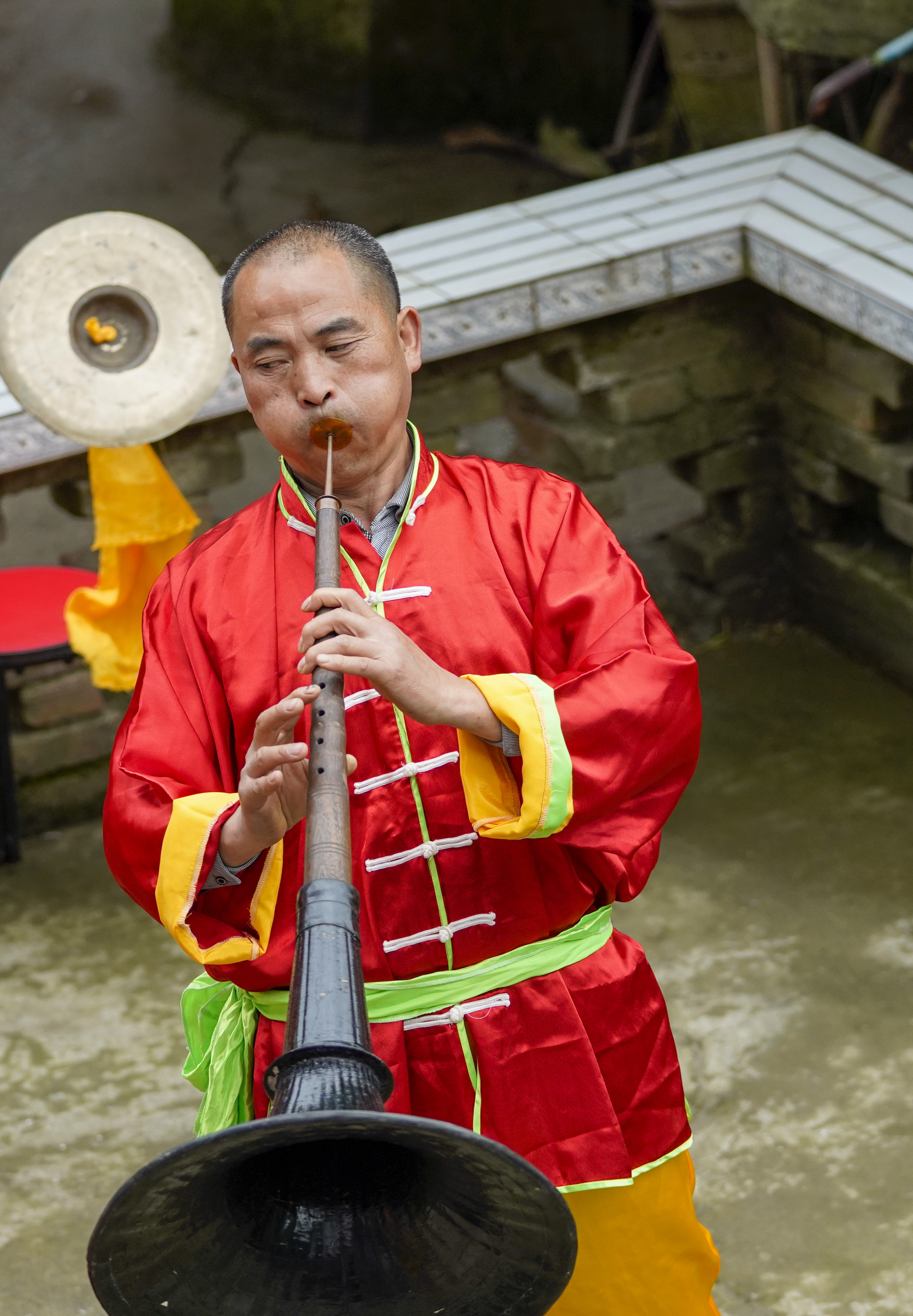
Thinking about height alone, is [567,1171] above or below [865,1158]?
above

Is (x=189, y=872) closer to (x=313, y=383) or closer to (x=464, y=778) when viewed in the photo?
(x=464, y=778)

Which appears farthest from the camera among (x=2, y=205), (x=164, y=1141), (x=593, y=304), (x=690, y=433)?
(x=2, y=205)

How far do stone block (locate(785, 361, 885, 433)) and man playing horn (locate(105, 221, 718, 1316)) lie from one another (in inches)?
104

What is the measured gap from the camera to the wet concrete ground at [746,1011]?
348cm

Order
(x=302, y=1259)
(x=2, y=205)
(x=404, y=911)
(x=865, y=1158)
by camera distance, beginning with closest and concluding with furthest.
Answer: (x=302, y=1259) → (x=404, y=911) → (x=865, y=1158) → (x=2, y=205)

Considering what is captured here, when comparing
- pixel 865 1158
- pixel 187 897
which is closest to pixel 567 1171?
pixel 187 897

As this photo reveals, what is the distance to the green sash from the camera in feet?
7.84

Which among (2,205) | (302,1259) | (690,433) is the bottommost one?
(2,205)

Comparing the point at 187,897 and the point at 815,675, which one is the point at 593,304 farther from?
the point at 187,897

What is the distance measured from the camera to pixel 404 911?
2359 mm

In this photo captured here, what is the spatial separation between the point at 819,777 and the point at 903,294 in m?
1.42

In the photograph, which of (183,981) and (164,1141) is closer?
(164,1141)

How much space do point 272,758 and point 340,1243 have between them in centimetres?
59

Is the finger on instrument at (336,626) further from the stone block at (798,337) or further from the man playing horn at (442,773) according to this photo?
the stone block at (798,337)
